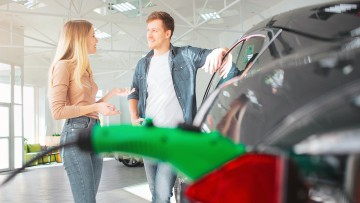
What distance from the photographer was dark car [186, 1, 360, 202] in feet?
2.07

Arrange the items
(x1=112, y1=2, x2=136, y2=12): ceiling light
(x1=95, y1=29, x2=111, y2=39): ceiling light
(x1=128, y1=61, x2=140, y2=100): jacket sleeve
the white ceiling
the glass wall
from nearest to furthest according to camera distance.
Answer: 1. (x1=128, y1=61, x2=140, y2=100): jacket sleeve
2. the white ceiling
3. (x1=112, y1=2, x2=136, y2=12): ceiling light
4. the glass wall
5. (x1=95, y1=29, x2=111, y2=39): ceiling light

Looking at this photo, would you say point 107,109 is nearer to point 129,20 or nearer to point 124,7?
point 124,7

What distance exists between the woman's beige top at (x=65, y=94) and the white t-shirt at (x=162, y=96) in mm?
405

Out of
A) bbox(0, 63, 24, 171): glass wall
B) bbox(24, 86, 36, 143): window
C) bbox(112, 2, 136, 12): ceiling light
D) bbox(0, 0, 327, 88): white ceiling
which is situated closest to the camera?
bbox(0, 0, 327, 88): white ceiling

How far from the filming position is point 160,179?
2.40 m

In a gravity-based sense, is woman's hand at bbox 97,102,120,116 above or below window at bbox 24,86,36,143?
above

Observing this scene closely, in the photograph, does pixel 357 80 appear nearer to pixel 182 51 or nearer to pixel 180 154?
pixel 180 154

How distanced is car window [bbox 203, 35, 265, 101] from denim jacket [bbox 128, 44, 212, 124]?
0.24 meters

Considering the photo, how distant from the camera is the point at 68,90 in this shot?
7.39 ft

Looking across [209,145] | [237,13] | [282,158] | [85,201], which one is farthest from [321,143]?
[237,13]

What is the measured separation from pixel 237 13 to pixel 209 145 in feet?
46.6

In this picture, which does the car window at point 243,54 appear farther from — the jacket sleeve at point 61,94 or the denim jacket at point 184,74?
the jacket sleeve at point 61,94

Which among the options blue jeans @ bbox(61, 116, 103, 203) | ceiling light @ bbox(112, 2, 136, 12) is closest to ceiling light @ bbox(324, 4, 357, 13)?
blue jeans @ bbox(61, 116, 103, 203)

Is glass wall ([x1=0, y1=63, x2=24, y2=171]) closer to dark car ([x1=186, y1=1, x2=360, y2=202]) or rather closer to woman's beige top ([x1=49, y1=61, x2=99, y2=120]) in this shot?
woman's beige top ([x1=49, y1=61, x2=99, y2=120])
